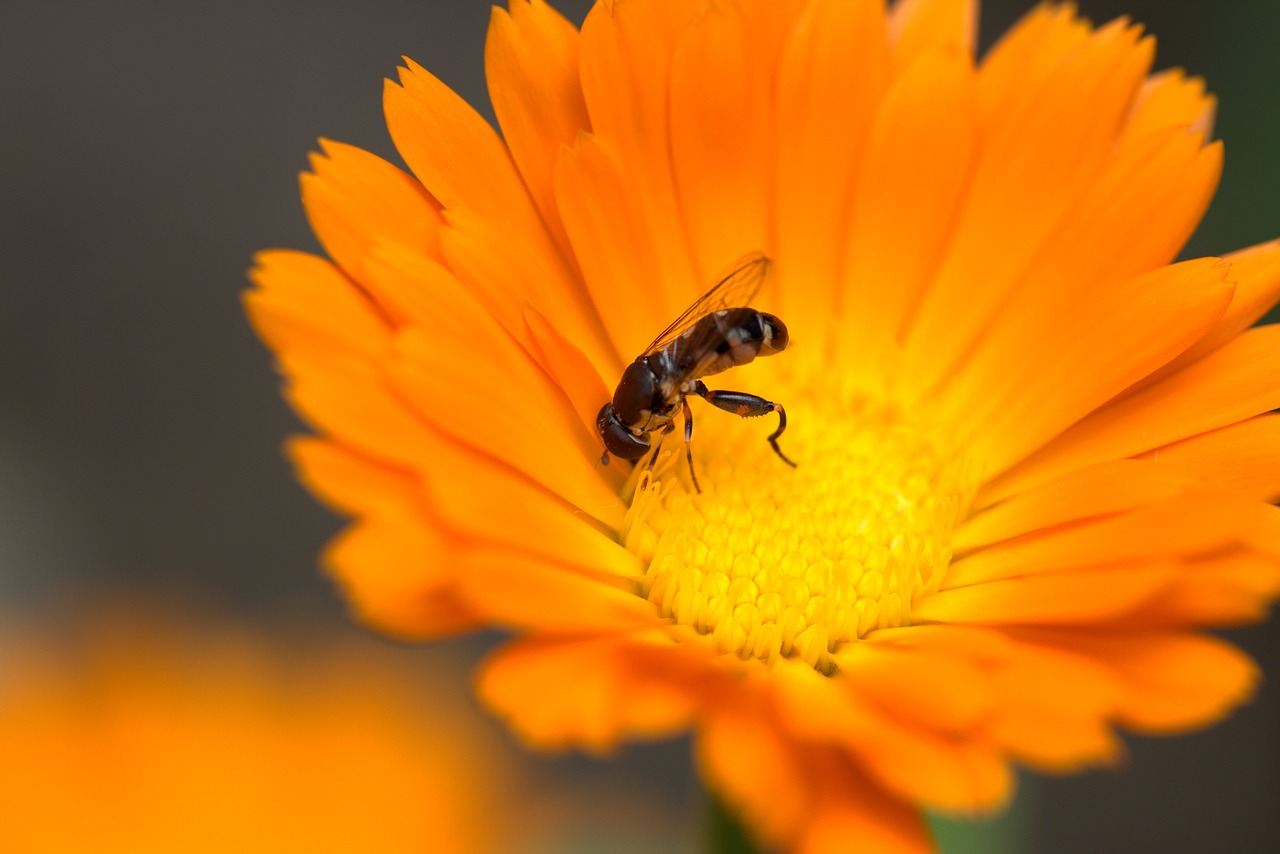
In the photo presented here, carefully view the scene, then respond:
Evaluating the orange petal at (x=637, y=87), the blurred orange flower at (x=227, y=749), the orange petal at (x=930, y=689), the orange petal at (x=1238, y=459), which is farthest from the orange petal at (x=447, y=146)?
the blurred orange flower at (x=227, y=749)

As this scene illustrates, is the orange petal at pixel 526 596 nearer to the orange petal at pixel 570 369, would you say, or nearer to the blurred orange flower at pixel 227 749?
the orange petal at pixel 570 369

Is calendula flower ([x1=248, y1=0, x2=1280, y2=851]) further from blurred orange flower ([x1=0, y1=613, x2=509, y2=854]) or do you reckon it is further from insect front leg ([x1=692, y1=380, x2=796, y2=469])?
blurred orange flower ([x1=0, y1=613, x2=509, y2=854])

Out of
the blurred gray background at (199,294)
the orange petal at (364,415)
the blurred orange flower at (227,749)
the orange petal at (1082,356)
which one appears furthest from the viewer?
the blurred gray background at (199,294)

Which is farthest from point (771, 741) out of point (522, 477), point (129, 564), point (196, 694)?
point (129, 564)

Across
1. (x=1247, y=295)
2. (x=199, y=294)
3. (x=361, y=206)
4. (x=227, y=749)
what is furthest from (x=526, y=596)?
(x=199, y=294)

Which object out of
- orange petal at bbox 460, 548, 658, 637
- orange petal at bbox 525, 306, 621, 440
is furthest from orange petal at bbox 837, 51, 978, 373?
orange petal at bbox 460, 548, 658, 637

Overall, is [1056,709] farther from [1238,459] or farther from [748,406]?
[748,406]

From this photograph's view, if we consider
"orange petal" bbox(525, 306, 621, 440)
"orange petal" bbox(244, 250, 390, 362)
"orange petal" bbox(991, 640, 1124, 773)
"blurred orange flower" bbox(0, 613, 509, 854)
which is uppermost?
"orange petal" bbox(244, 250, 390, 362)
